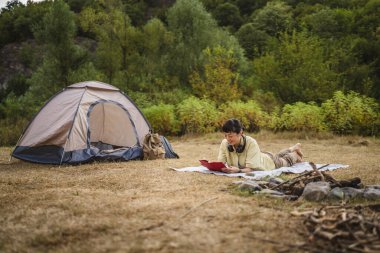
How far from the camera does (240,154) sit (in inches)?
242

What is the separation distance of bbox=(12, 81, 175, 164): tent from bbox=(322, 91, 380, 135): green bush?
7.07 metres

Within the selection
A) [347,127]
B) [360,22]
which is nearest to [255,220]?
A: [347,127]

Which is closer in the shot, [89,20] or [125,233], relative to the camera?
[125,233]

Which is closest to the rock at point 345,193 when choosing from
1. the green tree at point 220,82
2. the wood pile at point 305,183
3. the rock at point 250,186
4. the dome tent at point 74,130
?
the wood pile at point 305,183

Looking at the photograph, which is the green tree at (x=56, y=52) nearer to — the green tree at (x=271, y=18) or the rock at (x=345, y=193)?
the rock at (x=345, y=193)

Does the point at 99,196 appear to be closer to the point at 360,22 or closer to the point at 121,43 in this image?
the point at 121,43

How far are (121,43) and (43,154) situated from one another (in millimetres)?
12343

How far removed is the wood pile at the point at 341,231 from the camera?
2.49 m

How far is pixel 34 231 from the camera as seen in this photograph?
2984 mm

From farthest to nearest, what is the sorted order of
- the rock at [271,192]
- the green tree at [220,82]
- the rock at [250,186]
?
the green tree at [220,82], the rock at [250,186], the rock at [271,192]

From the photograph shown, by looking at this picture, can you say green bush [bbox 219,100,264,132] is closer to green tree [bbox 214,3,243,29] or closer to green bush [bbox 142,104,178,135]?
green bush [bbox 142,104,178,135]

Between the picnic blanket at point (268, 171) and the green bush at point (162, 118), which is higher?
the green bush at point (162, 118)

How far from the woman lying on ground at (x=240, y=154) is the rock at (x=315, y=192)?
6.29ft

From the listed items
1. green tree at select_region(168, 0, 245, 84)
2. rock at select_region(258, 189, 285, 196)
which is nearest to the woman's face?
rock at select_region(258, 189, 285, 196)
